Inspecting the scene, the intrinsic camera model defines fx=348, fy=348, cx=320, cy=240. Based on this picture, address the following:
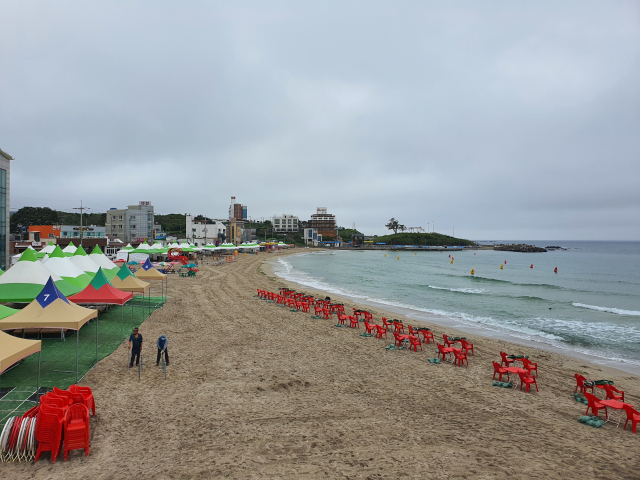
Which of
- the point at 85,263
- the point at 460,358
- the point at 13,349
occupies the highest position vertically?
the point at 85,263

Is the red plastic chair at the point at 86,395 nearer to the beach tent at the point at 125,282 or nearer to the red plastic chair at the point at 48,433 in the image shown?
the red plastic chair at the point at 48,433

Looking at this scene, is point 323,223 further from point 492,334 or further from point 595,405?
point 595,405

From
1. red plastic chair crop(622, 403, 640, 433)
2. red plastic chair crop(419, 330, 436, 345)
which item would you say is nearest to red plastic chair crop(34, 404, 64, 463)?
red plastic chair crop(622, 403, 640, 433)

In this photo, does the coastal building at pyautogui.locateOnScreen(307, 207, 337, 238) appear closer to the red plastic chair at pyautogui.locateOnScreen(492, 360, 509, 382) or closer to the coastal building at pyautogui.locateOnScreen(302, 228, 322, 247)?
the coastal building at pyautogui.locateOnScreen(302, 228, 322, 247)

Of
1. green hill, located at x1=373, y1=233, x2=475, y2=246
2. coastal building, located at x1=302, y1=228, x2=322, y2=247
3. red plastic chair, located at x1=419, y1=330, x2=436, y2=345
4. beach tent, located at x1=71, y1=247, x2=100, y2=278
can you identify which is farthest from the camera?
green hill, located at x1=373, y1=233, x2=475, y2=246

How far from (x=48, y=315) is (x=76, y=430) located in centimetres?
483

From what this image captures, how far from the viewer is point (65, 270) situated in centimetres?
1532

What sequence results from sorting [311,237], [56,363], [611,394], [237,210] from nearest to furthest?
[611,394] < [56,363] < [311,237] < [237,210]

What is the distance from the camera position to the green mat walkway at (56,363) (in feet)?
25.0

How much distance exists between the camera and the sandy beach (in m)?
5.89

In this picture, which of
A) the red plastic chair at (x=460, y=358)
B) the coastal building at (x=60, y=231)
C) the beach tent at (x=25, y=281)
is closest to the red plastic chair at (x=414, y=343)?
the red plastic chair at (x=460, y=358)

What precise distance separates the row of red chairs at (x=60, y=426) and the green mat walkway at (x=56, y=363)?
1650 millimetres

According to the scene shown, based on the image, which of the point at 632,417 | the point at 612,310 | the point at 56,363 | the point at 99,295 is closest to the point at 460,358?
the point at 632,417

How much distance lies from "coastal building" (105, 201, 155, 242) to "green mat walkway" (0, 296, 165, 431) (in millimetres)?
69264
